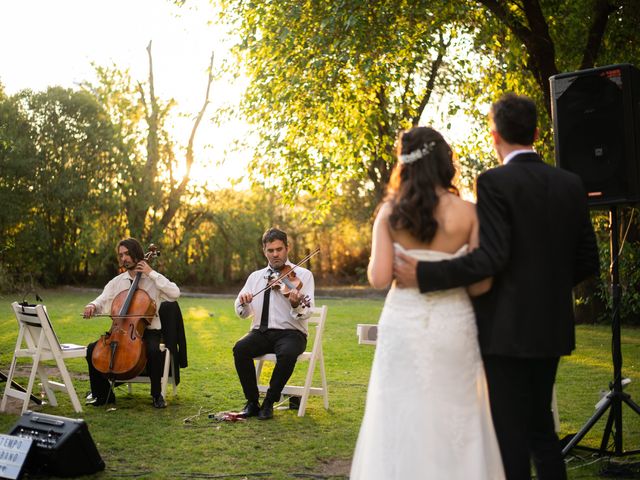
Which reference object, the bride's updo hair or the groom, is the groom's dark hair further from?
the bride's updo hair

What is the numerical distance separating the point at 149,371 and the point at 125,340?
17.3 inches

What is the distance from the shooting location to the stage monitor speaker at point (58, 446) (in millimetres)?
4480

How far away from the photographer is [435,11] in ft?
35.7

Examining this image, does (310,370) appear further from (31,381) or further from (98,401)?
(31,381)

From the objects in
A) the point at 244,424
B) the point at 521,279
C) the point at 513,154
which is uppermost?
the point at 513,154

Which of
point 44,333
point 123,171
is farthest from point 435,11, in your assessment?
point 123,171

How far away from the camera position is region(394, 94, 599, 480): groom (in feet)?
10.4

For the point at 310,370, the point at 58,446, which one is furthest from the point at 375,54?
the point at 58,446

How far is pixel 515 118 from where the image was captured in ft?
10.7

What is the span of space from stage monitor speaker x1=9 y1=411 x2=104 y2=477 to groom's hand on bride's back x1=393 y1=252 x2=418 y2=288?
2.26 m

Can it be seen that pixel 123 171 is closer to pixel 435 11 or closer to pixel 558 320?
pixel 435 11

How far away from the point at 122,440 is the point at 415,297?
3.14 meters

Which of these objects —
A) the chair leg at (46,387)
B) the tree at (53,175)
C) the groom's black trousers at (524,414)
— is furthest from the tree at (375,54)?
the tree at (53,175)

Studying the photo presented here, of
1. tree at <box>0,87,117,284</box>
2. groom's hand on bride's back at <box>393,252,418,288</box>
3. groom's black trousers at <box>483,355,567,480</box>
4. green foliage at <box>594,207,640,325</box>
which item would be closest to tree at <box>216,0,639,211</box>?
green foliage at <box>594,207,640,325</box>
